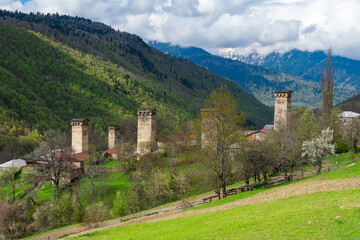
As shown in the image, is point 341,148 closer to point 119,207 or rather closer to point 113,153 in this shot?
point 119,207

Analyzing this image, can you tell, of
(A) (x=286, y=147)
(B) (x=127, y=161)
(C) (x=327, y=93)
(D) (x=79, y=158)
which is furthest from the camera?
(C) (x=327, y=93)

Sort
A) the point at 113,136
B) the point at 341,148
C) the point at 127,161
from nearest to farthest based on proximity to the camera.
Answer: the point at 341,148 < the point at 127,161 < the point at 113,136

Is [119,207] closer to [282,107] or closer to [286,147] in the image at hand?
[286,147]

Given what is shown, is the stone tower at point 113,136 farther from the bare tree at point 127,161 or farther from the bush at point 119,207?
the bush at point 119,207

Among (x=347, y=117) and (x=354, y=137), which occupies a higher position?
(x=347, y=117)

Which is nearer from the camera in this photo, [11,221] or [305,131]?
[11,221]

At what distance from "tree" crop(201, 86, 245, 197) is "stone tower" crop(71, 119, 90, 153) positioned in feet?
111

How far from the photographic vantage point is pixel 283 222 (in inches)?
547

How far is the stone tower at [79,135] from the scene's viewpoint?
56716 millimetres

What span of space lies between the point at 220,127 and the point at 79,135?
36.7 meters

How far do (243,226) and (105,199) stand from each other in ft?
87.5

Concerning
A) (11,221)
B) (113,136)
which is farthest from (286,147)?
(113,136)

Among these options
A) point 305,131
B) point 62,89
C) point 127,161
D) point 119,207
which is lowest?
point 119,207

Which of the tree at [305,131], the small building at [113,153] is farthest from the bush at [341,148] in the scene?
the small building at [113,153]
